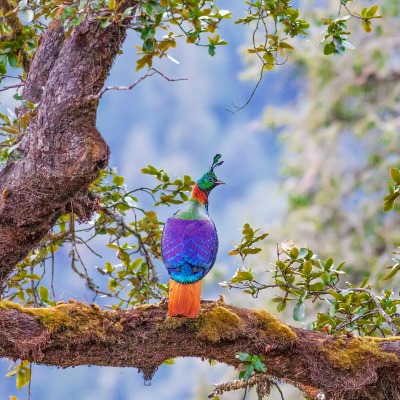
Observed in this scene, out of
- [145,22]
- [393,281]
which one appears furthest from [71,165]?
[393,281]

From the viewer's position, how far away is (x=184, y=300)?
2271 millimetres

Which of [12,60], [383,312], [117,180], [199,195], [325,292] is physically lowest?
[383,312]

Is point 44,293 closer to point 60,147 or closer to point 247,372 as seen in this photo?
point 60,147

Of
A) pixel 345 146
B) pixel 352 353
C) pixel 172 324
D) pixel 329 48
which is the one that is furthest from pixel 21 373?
pixel 345 146

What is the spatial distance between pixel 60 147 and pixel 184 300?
61cm

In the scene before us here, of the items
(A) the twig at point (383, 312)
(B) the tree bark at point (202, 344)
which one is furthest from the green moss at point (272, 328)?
(A) the twig at point (383, 312)

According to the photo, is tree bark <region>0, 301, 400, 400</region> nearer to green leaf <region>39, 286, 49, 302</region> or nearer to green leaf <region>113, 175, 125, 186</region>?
green leaf <region>39, 286, 49, 302</region>

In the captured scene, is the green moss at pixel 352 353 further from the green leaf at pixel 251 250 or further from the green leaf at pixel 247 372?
the green leaf at pixel 251 250

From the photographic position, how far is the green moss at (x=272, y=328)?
2.37 meters

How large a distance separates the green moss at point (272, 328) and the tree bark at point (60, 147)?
69 cm

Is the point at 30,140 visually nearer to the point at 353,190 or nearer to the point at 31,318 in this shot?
the point at 31,318

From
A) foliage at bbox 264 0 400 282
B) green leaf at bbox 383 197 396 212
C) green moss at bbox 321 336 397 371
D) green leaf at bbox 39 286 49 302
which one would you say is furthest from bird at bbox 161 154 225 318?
foliage at bbox 264 0 400 282

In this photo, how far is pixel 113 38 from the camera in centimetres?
242

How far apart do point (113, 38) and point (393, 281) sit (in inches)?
236
